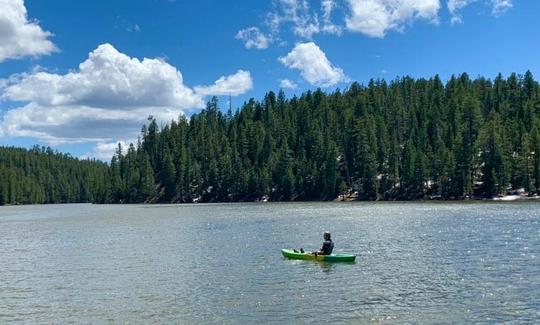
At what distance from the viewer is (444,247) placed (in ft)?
172

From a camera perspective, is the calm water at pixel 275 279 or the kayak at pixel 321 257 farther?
the kayak at pixel 321 257

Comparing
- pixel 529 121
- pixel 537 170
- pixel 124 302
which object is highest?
pixel 529 121

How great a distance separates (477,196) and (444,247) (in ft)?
379

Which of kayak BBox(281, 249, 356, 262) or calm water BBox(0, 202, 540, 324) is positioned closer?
calm water BBox(0, 202, 540, 324)

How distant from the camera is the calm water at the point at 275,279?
29188 millimetres

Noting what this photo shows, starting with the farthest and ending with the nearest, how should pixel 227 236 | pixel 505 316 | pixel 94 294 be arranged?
pixel 227 236
pixel 94 294
pixel 505 316

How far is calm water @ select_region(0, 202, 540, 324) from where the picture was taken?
1149 inches

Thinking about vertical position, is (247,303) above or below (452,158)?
below

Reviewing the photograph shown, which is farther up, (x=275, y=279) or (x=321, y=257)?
(x=321, y=257)

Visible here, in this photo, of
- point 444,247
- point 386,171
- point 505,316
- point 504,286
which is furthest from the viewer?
point 386,171

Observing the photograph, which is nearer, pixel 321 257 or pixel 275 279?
pixel 275 279

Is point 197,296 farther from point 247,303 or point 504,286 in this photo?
point 504,286

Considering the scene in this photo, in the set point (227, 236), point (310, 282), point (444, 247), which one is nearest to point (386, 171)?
point (227, 236)

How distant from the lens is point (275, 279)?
39.1 metres
